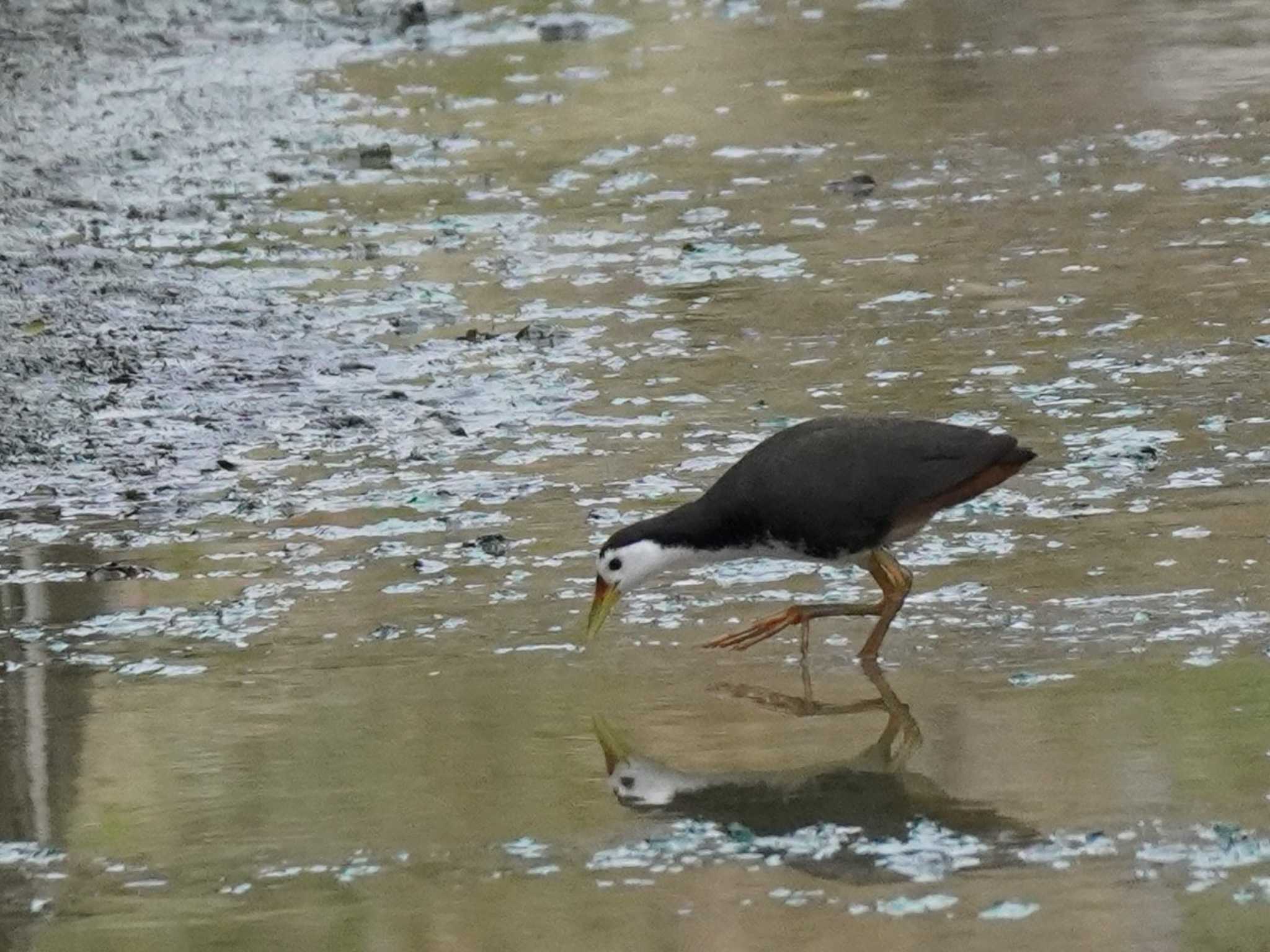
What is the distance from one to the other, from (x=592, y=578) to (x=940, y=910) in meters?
2.41

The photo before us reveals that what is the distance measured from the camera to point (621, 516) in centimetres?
757

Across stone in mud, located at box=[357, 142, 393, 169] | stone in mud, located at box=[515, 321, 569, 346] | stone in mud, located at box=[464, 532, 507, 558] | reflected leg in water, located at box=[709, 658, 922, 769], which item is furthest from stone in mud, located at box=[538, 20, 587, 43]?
reflected leg in water, located at box=[709, 658, 922, 769]

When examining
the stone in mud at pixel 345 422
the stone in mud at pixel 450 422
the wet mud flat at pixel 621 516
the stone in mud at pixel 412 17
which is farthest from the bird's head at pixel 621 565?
the stone in mud at pixel 412 17

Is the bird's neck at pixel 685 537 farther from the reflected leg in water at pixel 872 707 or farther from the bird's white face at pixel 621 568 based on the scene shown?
the reflected leg in water at pixel 872 707

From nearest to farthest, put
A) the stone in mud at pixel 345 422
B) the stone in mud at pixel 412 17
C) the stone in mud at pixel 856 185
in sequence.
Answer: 1. the stone in mud at pixel 345 422
2. the stone in mud at pixel 856 185
3. the stone in mud at pixel 412 17

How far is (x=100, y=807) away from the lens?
5641 mm

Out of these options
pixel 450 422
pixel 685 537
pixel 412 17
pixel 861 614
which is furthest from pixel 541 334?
pixel 412 17

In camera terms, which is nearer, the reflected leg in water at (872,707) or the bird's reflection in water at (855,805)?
the bird's reflection in water at (855,805)

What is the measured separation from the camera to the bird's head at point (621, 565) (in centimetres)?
646

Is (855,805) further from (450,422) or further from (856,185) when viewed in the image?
(856,185)

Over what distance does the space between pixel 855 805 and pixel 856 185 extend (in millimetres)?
7129

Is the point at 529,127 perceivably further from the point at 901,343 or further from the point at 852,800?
the point at 852,800

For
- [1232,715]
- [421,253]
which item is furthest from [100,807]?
[421,253]

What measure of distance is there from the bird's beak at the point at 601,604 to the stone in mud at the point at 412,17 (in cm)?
1327
